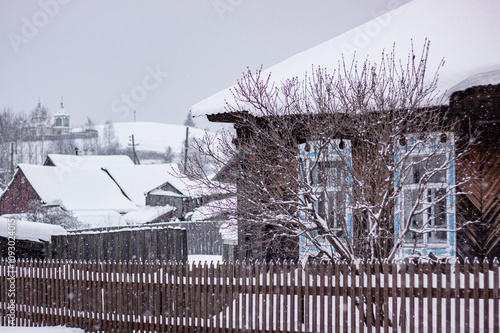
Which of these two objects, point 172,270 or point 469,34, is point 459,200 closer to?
point 469,34

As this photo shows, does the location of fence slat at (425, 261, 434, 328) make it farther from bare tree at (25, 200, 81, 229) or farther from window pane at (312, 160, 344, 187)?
bare tree at (25, 200, 81, 229)

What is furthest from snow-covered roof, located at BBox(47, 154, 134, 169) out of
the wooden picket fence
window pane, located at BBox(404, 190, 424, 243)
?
window pane, located at BBox(404, 190, 424, 243)

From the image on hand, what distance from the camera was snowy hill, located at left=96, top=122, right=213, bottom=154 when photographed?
11549 centimetres

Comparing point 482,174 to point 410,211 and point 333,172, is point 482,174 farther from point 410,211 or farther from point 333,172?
point 333,172

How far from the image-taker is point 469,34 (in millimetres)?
8445

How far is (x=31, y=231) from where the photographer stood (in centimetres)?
975

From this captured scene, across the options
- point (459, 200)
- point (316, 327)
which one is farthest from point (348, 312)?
point (459, 200)

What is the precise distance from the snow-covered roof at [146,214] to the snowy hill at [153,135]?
78.8 m

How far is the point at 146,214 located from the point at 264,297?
23.7 meters

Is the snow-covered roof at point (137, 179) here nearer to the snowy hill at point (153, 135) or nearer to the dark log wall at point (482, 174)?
the dark log wall at point (482, 174)

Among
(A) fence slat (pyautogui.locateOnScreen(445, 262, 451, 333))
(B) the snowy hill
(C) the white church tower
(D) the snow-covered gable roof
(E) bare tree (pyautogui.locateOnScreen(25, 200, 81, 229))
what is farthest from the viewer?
(C) the white church tower

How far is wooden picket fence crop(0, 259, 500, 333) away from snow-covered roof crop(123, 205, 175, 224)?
1987 centimetres

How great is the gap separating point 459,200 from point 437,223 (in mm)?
907

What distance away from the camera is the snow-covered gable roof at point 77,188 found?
29.3 meters
